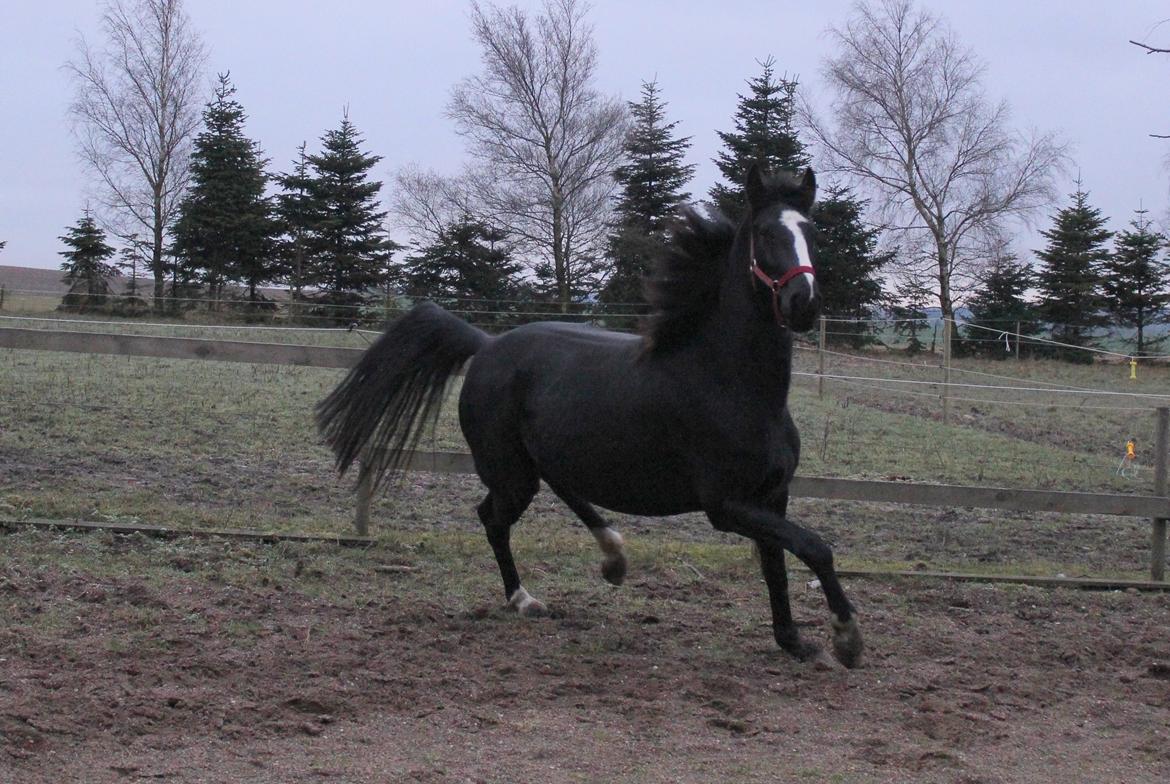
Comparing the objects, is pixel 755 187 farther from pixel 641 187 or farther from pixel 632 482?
pixel 641 187

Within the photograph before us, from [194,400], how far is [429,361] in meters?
6.67

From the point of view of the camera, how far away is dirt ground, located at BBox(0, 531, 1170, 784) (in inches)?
142

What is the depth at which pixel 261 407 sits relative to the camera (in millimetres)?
11844

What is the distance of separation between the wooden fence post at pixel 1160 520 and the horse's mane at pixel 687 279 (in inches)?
141

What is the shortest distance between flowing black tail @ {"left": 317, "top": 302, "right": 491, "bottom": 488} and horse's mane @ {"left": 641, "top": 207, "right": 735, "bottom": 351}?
1390 millimetres

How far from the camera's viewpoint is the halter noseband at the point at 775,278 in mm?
4328

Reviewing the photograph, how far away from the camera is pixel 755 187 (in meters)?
4.69

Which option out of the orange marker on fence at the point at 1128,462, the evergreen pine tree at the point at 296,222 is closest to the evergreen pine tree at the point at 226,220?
the evergreen pine tree at the point at 296,222

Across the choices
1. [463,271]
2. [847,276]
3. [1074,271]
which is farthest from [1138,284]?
[463,271]

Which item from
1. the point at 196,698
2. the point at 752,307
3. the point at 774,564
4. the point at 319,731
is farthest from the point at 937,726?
the point at 196,698

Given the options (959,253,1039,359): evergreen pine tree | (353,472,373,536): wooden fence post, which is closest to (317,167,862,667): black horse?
(353,472,373,536): wooden fence post

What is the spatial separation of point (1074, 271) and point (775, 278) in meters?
29.2

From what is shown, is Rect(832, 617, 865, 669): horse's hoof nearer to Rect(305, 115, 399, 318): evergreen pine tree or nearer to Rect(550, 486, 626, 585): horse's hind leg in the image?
Rect(550, 486, 626, 585): horse's hind leg

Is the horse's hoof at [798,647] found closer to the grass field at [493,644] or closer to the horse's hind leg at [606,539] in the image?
the grass field at [493,644]
